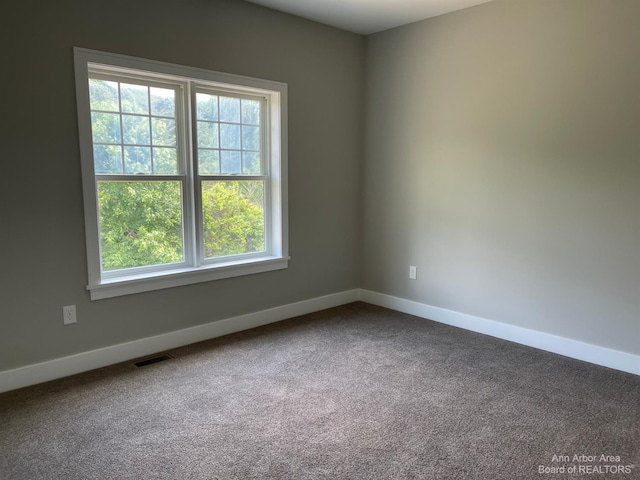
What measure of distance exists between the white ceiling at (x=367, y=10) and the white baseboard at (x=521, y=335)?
2571mm

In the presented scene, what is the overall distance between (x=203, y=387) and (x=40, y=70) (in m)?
2.17

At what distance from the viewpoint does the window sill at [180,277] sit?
308 cm

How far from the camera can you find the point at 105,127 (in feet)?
10.1

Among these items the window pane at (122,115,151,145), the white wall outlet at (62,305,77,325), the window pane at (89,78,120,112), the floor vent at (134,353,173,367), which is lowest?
the floor vent at (134,353,173,367)

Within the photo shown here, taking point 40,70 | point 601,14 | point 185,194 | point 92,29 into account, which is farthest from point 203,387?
point 601,14

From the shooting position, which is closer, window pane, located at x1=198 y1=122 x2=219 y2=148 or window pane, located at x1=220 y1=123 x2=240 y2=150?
window pane, located at x1=198 y1=122 x2=219 y2=148

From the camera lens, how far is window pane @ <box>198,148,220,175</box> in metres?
3.56

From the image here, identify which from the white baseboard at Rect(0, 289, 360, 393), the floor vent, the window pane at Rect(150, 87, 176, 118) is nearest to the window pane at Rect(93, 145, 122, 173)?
the window pane at Rect(150, 87, 176, 118)

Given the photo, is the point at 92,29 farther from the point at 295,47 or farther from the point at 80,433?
the point at 80,433

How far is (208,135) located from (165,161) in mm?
423

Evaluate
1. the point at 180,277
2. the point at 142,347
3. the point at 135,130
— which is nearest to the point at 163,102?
the point at 135,130

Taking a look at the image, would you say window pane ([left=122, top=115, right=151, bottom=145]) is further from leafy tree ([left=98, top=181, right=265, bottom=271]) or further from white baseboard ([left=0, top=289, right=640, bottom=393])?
white baseboard ([left=0, top=289, right=640, bottom=393])

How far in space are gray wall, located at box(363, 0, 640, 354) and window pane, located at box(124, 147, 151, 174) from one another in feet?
7.27

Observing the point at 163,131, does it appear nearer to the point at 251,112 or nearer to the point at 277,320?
the point at 251,112
